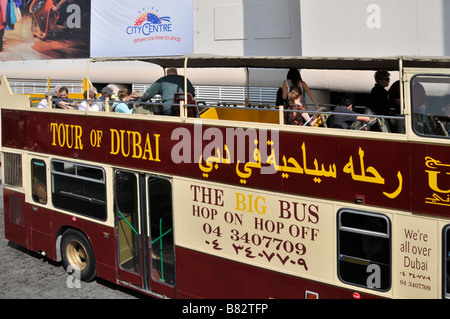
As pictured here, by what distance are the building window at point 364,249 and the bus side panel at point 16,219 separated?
6.56m

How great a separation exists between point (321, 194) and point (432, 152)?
1.29 m

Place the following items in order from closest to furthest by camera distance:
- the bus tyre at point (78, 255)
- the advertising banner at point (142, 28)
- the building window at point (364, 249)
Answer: the building window at point (364, 249) < the bus tyre at point (78, 255) < the advertising banner at point (142, 28)

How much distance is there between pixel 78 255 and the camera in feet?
30.6

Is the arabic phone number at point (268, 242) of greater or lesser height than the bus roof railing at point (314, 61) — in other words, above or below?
below

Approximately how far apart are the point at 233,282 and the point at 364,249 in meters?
1.88

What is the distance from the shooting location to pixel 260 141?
6.26 meters

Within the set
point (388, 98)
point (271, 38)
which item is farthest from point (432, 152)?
point (271, 38)

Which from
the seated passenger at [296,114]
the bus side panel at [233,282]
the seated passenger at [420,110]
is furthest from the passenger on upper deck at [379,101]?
the bus side panel at [233,282]

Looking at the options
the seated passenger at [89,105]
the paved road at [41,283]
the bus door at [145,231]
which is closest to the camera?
the bus door at [145,231]

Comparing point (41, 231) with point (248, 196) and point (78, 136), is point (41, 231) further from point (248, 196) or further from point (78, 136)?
point (248, 196)

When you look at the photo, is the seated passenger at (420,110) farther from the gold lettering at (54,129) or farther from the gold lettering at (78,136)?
the gold lettering at (54,129)

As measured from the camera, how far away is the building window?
5395 millimetres

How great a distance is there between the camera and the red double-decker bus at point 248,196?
16.9 feet

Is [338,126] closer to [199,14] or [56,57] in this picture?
[199,14]
